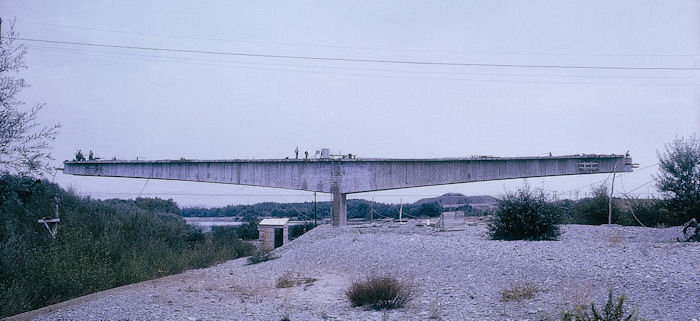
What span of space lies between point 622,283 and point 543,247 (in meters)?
5.17

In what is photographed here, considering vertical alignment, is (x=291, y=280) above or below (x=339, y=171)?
below

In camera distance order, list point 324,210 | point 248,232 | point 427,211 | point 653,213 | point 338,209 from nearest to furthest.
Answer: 1. point 653,213
2. point 338,209
3. point 248,232
4. point 427,211
5. point 324,210

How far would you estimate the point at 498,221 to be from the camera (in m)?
20.2

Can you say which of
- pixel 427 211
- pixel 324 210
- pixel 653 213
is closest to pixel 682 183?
pixel 653 213

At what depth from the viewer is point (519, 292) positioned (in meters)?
9.81

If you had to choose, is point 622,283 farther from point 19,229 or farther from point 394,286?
point 19,229

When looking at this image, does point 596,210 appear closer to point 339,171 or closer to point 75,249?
point 339,171

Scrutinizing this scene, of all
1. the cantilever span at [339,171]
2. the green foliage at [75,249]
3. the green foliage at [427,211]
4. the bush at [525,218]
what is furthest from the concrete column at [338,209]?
the green foliage at [427,211]

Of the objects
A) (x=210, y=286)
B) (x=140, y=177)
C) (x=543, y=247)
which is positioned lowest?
(x=210, y=286)

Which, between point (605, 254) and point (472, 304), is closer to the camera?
point (472, 304)

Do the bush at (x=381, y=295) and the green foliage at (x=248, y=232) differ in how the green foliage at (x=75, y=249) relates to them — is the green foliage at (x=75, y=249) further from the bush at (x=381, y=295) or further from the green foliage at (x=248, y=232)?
the green foliage at (x=248, y=232)

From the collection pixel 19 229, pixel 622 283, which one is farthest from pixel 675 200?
pixel 19 229

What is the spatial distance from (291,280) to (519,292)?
6.50m

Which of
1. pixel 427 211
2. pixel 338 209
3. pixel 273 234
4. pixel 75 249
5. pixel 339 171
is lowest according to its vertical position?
pixel 273 234
